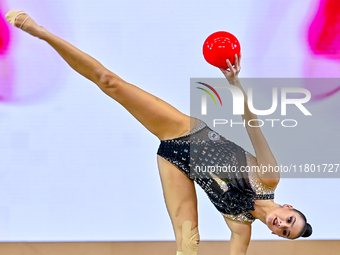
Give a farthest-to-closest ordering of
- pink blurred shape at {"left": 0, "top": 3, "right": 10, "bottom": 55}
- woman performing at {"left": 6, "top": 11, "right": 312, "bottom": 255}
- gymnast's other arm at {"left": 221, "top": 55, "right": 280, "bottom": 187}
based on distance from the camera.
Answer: pink blurred shape at {"left": 0, "top": 3, "right": 10, "bottom": 55}
woman performing at {"left": 6, "top": 11, "right": 312, "bottom": 255}
gymnast's other arm at {"left": 221, "top": 55, "right": 280, "bottom": 187}

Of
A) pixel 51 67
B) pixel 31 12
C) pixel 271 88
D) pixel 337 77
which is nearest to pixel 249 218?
pixel 271 88

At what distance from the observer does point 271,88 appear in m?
2.54

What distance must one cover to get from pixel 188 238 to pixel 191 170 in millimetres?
325

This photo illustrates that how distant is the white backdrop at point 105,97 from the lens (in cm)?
254

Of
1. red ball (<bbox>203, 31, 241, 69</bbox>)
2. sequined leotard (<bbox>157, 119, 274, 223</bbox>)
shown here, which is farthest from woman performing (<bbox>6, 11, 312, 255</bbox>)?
red ball (<bbox>203, 31, 241, 69</bbox>)

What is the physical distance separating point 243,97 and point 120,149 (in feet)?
3.34

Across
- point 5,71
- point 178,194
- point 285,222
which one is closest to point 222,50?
point 178,194

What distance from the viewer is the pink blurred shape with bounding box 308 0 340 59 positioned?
255 cm

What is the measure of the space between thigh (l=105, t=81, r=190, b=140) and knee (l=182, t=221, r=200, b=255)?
1.41 ft

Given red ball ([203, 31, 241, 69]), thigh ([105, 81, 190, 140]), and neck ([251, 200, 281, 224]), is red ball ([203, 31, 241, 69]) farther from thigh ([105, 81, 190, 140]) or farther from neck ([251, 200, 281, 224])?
neck ([251, 200, 281, 224])

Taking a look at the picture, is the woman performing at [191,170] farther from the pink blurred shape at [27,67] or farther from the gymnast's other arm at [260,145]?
the pink blurred shape at [27,67]

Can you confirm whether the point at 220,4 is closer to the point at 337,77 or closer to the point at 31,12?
the point at 337,77

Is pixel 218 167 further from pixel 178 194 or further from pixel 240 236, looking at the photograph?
pixel 240 236

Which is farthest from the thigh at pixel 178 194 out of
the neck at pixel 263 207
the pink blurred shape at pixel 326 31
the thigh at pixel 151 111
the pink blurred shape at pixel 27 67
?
the pink blurred shape at pixel 326 31
